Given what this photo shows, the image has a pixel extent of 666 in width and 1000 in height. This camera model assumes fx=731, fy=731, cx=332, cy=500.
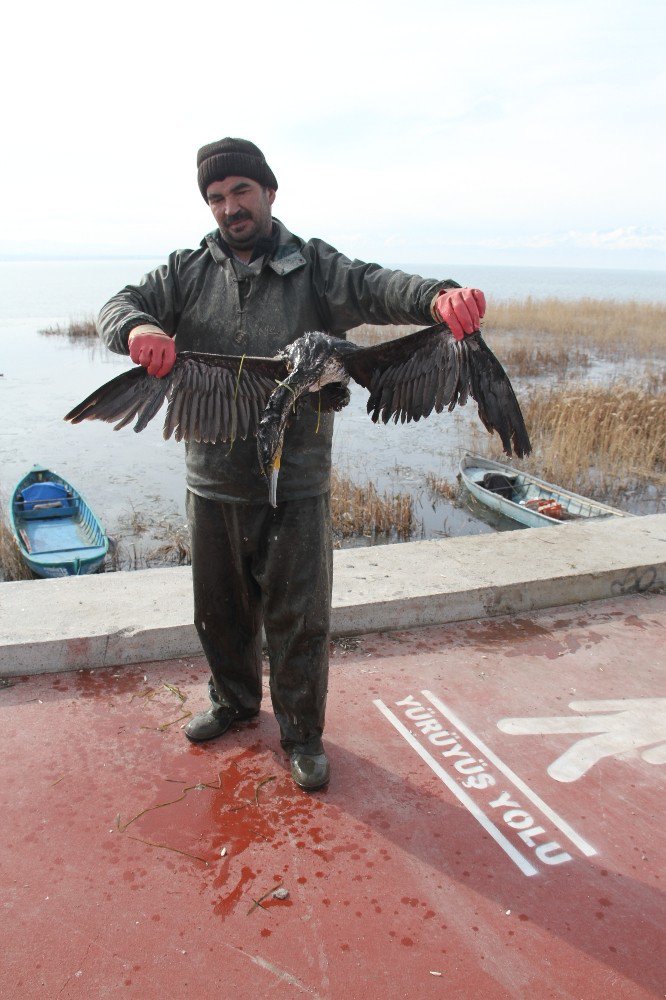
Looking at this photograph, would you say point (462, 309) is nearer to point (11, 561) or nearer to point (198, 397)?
point (198, 397)

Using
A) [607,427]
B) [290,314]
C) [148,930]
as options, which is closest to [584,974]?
[148,930]

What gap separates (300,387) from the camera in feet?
8.72

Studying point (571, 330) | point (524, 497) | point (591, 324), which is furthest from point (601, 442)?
point (591, 324)

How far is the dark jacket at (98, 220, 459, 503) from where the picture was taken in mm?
2861

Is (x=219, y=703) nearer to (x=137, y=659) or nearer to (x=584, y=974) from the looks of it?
(x=137, y=659)

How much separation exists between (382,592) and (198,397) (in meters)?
1.98

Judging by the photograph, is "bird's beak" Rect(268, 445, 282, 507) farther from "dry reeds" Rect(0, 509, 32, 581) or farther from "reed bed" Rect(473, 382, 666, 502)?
"reed bed" Rect(473, 382, 666, 502)

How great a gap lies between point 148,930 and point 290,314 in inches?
87.0

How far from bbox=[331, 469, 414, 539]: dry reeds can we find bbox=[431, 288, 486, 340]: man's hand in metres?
6.81

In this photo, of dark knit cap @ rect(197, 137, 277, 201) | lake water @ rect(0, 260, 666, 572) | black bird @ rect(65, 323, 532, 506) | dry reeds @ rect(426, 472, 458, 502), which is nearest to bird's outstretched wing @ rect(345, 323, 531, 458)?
black bird @ rect(65, 323, 532, 506)

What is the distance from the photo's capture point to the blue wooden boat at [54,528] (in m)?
7.64

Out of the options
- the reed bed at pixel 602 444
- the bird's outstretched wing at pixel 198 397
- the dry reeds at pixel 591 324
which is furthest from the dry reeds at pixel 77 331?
the bird's outstretched wing at pixel 198 397

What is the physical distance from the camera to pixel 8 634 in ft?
12.4

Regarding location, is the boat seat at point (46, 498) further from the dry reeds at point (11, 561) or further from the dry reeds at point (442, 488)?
the dry reeds at point (442, 488)
